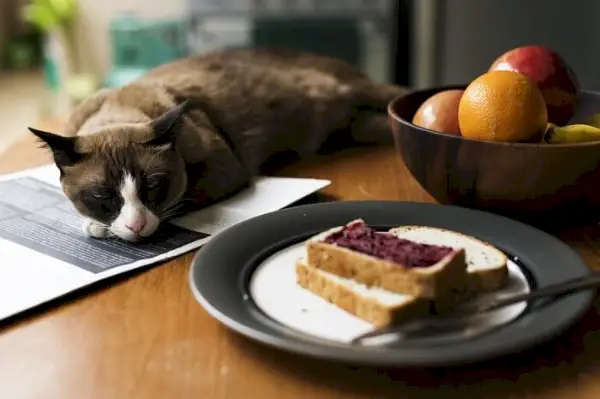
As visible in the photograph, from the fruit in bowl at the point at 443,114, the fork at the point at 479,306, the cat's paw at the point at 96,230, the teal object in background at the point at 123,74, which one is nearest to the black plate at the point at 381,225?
the fork at the point at 479,306

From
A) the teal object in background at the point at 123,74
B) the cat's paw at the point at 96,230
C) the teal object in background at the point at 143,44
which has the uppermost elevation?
the cat's paw at the point at 96,230

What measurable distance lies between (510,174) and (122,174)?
20.9 inches

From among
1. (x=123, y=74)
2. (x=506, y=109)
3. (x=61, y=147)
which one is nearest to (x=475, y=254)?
(x=506, y=109)

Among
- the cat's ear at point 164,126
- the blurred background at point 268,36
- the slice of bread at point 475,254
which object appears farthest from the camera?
the blurred background at point 268,36

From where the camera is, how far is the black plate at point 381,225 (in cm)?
55

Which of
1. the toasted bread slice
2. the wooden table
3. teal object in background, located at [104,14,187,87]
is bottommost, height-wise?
teal object in background, located at [104,14,187,87]

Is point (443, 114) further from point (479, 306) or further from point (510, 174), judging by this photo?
point (479, 306)

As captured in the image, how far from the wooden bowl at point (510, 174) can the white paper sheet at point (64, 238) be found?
0.69ft

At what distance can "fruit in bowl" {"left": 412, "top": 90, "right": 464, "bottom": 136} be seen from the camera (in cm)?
92

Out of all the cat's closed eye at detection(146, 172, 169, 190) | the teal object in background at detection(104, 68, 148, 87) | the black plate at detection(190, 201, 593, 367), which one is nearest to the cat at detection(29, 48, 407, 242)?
the cat's closed eye at detection(146, 172, 169, 190)

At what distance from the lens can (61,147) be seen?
3.22 feet

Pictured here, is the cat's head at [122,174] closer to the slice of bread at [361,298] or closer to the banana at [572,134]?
the slice of bread at [361,298]

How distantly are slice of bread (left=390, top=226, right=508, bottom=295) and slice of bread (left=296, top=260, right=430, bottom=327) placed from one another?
7cm

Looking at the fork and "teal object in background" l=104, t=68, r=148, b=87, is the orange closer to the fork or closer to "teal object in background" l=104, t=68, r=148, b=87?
the fork
